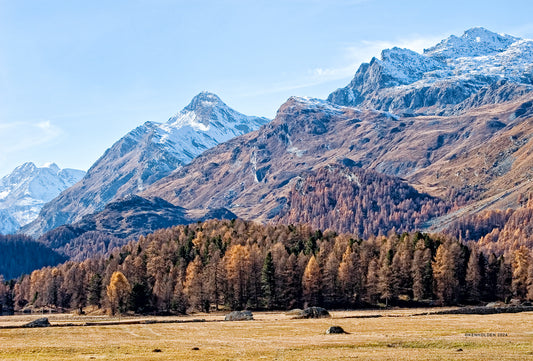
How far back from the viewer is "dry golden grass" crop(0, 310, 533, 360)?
64438mm

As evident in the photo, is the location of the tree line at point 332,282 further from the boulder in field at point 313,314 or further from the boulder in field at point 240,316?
the boulder in field at point 240,316

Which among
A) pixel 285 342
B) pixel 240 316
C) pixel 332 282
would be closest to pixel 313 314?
pixel 240 316

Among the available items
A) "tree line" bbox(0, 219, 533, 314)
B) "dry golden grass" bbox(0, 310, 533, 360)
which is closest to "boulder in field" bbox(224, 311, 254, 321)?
"dry golden grass" bbox(0, 310, 533, 360)

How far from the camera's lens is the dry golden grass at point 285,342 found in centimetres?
6444

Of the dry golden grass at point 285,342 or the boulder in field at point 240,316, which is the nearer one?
the dry golden grass at point 285,342

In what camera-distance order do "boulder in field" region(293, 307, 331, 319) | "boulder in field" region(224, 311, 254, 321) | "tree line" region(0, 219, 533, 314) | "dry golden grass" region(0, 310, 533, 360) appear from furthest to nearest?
1. "tree line" region(0, 219, 533, 314)
2. "boulder in field" region(293, 307, 331, 319)
3. "boulder in field" region(224, 311, 254, 321)
4. "dry golden grass" region(0, 310, 533, 360)

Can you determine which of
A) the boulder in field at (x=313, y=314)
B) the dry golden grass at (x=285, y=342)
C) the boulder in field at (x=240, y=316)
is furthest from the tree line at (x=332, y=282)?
the dry golden grass at (x=285, y=342)

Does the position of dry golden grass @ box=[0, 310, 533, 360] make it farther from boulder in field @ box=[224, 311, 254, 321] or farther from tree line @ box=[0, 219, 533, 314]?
tree line @ box=[0, 219, 533, 314]

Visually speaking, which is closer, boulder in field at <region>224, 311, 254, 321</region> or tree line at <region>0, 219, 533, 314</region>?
boulder in field at <region>224, 311, 254, 321</region>

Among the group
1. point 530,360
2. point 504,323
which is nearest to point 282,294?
point 504,323

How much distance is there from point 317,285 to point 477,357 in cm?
11125

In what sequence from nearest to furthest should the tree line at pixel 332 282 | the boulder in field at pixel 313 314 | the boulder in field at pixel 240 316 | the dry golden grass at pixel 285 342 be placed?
1. the dry golden grass at pixel 285 342
2. the boulder in field at pixel 240 316
3. the boulder in field at pixel 313 314
4. the tree line at pixel 332 282

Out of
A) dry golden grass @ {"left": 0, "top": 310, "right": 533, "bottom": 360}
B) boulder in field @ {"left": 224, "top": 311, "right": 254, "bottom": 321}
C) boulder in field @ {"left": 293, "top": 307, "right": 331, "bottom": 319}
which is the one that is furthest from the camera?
boulder in field @ {"left": 293, "top": 307, "right": 331, "bottom": 319}

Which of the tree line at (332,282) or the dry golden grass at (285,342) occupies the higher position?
the tree line at (332,282)
